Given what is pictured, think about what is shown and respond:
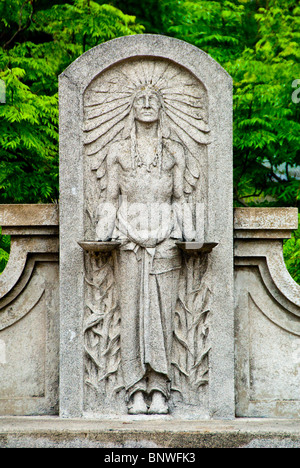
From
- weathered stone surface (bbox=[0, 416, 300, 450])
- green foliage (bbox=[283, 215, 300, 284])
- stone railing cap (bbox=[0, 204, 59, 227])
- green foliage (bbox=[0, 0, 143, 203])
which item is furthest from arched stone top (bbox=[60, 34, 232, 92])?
green foliage (bbox=[283, 215, 300, 284])

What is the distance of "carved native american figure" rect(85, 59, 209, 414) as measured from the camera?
6.45 m

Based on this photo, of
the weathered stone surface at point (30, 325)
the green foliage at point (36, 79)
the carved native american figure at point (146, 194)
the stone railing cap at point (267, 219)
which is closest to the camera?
the carved native american figure at point (146, 194)

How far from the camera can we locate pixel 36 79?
34.7 feet

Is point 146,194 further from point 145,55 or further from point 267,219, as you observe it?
point 145,55

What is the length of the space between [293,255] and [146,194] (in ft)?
10.9

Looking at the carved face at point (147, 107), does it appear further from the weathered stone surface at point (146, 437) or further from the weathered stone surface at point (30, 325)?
the weathered stone surface at point (146, 437)

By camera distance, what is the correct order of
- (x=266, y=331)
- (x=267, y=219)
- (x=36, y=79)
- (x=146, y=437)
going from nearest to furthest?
(x=146, y=437) → (x=267, y=219) → (x=266, y=331) → (x=36, y=79)

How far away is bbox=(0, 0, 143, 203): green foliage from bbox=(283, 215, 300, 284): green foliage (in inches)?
132

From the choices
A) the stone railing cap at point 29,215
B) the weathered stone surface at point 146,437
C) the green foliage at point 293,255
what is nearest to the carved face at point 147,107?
the stone railing cap at point 29,215

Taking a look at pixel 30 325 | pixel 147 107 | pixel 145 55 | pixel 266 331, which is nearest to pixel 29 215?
pixel 30 325

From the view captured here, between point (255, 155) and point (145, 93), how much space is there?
4363 millimetres

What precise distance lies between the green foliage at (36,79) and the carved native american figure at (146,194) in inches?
111

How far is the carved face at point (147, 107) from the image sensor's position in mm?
6508

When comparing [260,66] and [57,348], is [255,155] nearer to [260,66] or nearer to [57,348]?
[260,66]
